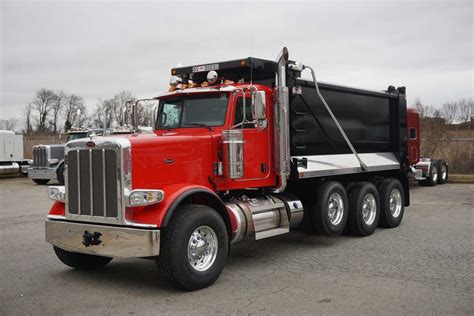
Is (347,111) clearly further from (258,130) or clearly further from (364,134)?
(258,130)

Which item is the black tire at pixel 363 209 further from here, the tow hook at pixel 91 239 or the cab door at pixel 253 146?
the tow hook at pixel 91 239

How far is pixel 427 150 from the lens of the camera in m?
26.1

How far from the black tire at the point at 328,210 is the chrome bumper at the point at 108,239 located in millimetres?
3713

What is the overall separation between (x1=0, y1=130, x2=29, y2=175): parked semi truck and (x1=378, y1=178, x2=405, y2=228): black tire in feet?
72.8

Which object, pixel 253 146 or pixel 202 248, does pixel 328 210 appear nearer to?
pixel 253 146

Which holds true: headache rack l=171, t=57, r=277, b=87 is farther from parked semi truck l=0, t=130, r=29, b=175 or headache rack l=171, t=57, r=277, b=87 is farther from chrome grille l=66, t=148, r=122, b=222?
parked semi truck l=0, t=130, r=29, b=175

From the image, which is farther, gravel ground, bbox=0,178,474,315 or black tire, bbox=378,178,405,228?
black tire, bbox=378,178,405,228

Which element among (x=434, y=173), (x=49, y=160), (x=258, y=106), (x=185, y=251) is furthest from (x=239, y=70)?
(x=49, y=160)

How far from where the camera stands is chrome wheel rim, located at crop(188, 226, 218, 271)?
20.4 feet

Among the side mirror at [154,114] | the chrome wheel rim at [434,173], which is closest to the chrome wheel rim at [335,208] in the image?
the side mirror at [154,114]

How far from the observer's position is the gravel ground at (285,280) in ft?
17.9

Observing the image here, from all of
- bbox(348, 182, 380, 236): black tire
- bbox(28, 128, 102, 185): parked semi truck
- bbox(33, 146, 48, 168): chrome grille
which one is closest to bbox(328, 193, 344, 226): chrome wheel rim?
bbox(348, 182, 380, 236): black tire

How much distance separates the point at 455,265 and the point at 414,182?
1679cm

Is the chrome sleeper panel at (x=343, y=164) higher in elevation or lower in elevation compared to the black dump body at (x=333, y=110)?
lower
